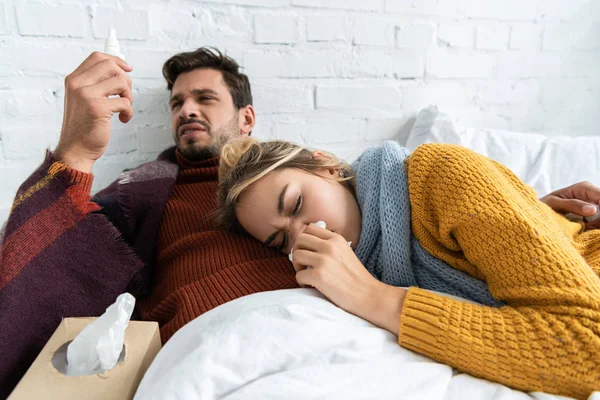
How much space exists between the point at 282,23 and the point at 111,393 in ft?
3.85

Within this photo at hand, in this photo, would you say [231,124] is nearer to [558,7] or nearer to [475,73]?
[475,73]

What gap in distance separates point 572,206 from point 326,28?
0.89 meters

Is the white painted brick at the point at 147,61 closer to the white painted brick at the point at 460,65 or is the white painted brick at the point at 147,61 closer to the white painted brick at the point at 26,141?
the white painted brick at the point at 26,141

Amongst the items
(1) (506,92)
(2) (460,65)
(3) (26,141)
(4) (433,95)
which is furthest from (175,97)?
(1) (506,92)

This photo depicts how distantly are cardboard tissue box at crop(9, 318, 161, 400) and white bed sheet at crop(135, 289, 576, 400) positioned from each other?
27 millimetres

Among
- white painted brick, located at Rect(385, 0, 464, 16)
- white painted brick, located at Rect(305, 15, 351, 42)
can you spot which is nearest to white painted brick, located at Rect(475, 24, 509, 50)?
white painted brick, located at Rect(385, 0, 464, 16)

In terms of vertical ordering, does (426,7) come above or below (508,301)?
above

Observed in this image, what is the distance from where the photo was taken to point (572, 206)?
1.02 m

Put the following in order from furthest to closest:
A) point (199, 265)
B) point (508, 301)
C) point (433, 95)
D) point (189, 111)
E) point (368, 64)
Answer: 1. point (433, 95)
2. point (368, 64)
3. point (189, 111)
4. point (199, 265)
5. point (508, 301)

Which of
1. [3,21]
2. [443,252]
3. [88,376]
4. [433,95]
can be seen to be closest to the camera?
[88,376]

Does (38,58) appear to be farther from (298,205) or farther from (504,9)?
(504,9)

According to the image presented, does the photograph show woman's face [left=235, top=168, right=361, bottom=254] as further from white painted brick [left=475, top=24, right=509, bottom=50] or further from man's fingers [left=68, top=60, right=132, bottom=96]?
white painted brick [left=475, top=24, right=509, bottom=50]

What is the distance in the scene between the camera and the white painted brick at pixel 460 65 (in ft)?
5.33

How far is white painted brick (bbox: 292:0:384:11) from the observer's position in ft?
4.68
